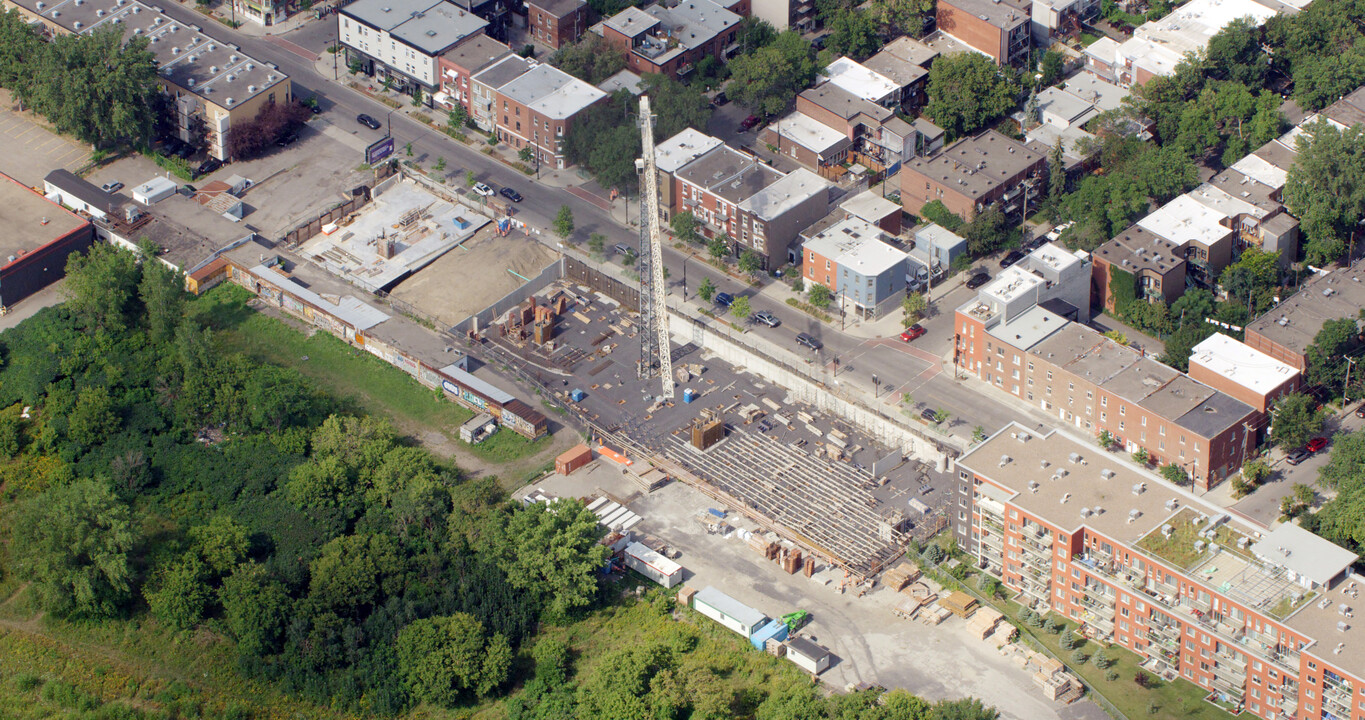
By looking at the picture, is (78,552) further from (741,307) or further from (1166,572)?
(1166,572)

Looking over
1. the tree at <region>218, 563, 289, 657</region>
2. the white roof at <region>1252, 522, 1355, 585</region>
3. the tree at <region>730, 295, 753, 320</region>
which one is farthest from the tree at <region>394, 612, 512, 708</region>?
the white roof at <region>1252, 522, 1355, 585</region>

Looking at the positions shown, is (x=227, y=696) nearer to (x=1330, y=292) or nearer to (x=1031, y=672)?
(x=1031, y=672)

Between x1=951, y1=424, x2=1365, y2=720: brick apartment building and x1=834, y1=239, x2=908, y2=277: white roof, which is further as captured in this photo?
x1=834, y1=239, x2=908, y2=277: white roof

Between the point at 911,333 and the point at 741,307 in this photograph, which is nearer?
the point at 911,333

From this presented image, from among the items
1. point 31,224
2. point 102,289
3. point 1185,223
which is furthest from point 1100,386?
point 31,224

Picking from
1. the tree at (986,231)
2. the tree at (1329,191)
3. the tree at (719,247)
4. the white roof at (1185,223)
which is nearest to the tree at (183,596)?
the tree at (719,247)

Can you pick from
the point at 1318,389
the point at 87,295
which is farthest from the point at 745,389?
the point at 87,295

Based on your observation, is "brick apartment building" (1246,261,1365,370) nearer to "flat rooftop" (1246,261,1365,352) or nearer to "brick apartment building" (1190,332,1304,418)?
"flat rooftop" (1246,261,1365,352)

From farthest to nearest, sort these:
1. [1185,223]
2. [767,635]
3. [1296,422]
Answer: [1185,223] → [1296,422] → [767,635]
